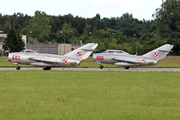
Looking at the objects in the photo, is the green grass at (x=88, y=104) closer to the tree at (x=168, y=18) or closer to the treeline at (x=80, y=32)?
the treeline at (x=80, y=32)

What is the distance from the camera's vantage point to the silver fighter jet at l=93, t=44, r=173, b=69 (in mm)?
36062

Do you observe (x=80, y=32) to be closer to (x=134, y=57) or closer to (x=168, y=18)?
(x=168, y=18)

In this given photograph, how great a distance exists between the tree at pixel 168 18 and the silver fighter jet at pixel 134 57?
73391 mm

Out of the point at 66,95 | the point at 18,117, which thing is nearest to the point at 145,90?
the point at 66,95

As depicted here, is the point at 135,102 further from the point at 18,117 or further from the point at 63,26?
the point at 63,26

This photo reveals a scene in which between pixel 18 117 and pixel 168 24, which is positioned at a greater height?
pixel 168 24

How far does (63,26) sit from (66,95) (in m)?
181

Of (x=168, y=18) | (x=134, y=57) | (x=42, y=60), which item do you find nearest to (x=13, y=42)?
(x=42, y=60)

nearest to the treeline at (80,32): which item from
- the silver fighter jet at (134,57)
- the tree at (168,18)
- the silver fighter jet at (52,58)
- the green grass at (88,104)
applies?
the tree at (168,18)

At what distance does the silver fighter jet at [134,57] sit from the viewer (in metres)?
36.1

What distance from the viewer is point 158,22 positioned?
111 m

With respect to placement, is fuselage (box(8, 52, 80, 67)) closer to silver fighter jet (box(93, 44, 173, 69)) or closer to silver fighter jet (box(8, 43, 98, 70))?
silver fighter jet (box(8, 43, 98, 70))

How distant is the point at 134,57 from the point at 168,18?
79.0 meters

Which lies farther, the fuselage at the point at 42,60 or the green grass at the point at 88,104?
the fuselage at the point at 42,60
